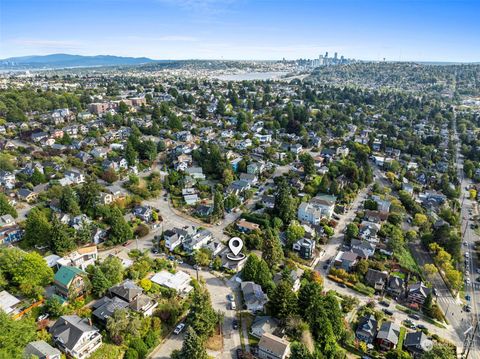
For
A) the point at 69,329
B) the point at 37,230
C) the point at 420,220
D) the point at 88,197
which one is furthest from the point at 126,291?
the point at 420,220

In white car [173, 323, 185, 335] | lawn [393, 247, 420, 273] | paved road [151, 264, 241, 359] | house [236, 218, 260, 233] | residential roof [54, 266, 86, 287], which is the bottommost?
lawn [393, 247, 420, 273]

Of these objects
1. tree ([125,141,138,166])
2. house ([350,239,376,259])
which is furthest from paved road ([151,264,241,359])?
tree ([125,141,138,166])

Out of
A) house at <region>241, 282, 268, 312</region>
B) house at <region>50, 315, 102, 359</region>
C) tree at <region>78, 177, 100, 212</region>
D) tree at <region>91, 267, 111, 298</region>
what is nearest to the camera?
house at <region>50, 315, 102, 359</region>

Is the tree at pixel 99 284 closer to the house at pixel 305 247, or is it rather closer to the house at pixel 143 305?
the house at pixel 143 305

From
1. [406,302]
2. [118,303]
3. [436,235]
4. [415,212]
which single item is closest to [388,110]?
[415,212]

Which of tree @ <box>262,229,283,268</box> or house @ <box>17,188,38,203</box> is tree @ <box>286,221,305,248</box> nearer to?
tree @ <box>262,229,283,268</box>

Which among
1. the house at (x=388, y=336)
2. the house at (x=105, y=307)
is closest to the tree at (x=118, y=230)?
the house at (x=105, y=307)
